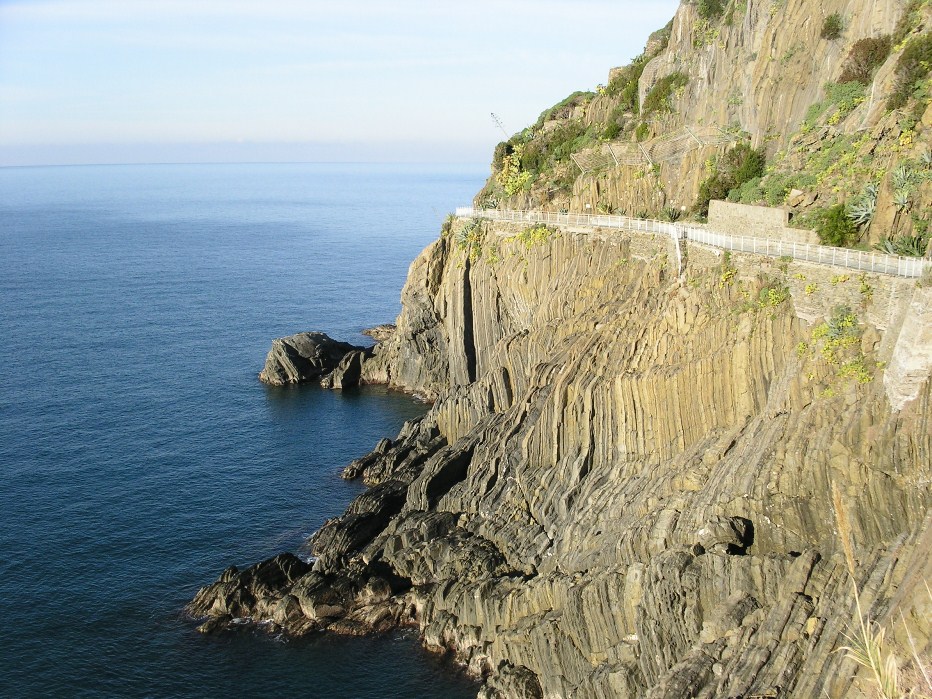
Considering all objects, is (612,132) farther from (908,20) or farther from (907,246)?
(907,246)

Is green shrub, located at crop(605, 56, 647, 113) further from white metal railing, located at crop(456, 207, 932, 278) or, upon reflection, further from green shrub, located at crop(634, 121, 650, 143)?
white metal railing, located at crop(456, 207, 932, 278)

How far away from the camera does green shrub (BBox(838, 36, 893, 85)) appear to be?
5206cm

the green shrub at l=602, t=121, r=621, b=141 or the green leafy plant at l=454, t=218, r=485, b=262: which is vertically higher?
the green shrub at l=602, t=121, r=621, b=141

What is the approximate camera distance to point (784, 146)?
5750 centimetres

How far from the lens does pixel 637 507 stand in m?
46.0

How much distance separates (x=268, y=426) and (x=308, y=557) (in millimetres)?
25606

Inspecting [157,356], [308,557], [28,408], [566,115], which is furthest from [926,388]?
[157,356]

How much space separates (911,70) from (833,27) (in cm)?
1029

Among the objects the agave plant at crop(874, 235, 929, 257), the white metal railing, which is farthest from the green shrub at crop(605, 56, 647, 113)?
the agave plant at crop(874, 235, 929, 257)

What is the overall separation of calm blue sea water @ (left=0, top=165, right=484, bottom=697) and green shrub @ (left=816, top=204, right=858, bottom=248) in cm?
2743

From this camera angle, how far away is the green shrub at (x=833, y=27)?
5578cm

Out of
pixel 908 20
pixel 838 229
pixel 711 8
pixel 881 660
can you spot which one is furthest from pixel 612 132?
pixel 881 660

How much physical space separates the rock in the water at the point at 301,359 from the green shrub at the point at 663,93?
39.2 m

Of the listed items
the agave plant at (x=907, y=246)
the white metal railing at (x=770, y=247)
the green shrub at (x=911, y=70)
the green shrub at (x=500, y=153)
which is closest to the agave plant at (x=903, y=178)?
the agave plant at (x=907, y=246)
